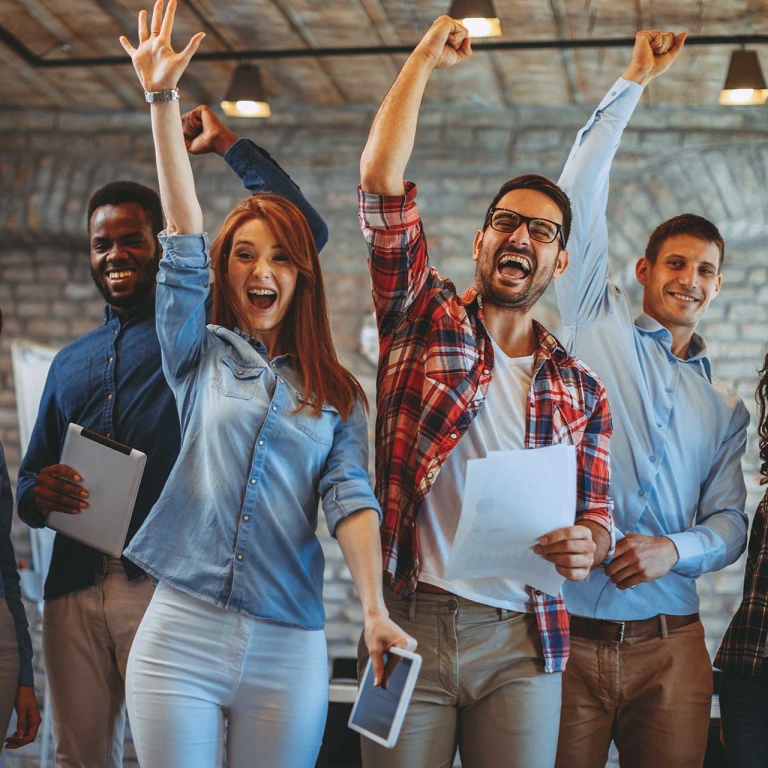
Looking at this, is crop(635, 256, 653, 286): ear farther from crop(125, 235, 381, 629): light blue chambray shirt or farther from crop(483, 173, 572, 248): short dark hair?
crop(125, 235, 381, 629): light blue chambray shirt

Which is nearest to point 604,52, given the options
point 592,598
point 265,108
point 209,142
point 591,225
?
point 265,108

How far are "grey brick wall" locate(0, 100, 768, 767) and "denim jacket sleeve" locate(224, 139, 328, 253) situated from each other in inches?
97.3

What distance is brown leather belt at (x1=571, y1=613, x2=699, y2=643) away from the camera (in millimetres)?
2242

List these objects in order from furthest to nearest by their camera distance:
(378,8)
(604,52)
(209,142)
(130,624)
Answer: (604,52) → (378,8) → (209,142) → (130,624)

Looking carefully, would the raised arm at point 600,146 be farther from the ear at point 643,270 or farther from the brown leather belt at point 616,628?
the brown leather belt at point 616,628

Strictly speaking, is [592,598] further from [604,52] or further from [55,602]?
[604,52]

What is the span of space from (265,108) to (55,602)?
254 centimetres

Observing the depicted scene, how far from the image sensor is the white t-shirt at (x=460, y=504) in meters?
1.81

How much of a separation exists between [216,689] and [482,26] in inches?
95.9

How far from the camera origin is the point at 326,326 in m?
1.89

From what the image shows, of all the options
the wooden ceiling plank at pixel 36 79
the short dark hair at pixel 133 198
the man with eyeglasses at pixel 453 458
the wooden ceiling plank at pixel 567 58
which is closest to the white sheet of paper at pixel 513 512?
the man with eyeglasses at pixel 453 458

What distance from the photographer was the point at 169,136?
5.55ft

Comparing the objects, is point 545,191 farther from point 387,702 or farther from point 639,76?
point 387,702

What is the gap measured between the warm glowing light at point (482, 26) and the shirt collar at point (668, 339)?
4.05 ft
